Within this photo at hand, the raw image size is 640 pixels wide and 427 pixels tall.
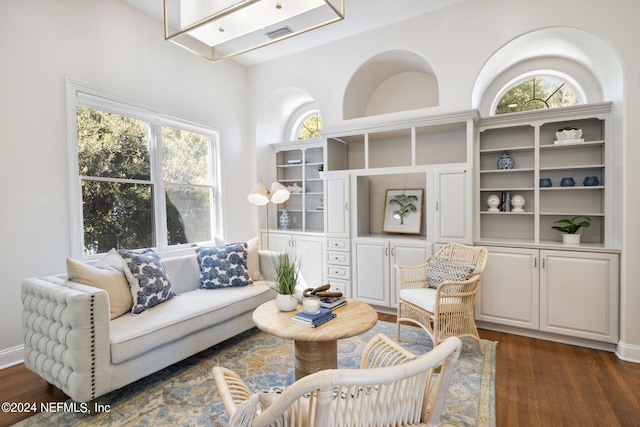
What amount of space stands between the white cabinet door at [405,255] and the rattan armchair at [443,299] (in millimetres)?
310

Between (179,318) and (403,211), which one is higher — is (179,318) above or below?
below

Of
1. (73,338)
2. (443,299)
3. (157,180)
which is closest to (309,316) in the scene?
(443,299)

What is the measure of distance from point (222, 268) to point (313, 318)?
5.11 feet

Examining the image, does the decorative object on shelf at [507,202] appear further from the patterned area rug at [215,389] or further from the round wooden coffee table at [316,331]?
the round wooden coffee table at [316,331]

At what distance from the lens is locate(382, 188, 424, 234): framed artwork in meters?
4.05

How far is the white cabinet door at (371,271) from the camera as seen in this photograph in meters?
3.81

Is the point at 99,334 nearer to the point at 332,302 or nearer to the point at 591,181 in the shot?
the point at 332,302

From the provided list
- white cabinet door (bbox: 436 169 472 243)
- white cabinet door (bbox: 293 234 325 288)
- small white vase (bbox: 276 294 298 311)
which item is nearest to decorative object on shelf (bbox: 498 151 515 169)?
white cabinet door (bbox: 436 169 472 243)

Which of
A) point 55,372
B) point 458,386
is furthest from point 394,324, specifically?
point 55,372

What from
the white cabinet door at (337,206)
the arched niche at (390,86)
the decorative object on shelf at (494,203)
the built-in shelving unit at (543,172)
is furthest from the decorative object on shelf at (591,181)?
the white cabinet door at (337,206)

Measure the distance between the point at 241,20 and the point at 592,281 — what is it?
12.0 ft

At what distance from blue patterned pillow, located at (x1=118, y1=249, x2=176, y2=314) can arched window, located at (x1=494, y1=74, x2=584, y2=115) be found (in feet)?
13.2

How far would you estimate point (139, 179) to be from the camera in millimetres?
3625

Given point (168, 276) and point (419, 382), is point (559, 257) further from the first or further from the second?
point (168, 276)
